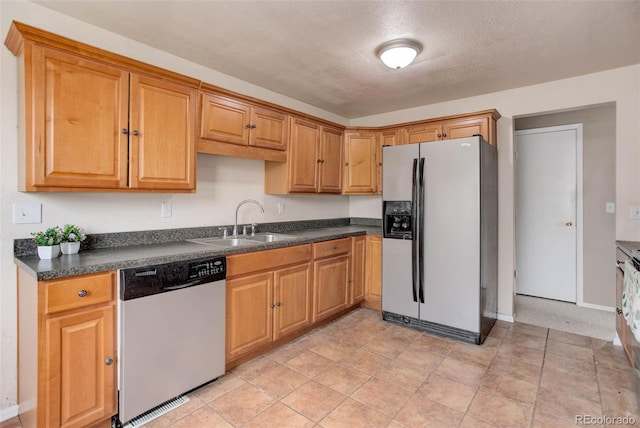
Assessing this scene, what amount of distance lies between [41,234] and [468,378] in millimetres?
2832

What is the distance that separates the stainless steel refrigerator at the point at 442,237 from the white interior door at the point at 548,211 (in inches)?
50.1

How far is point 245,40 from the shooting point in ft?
7.64

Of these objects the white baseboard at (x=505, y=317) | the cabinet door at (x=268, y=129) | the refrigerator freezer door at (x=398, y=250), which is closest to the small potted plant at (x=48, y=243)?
the cabinet door at (x=268, y=129)

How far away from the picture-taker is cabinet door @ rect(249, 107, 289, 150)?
284 cm

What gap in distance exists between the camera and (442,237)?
2.94 metres

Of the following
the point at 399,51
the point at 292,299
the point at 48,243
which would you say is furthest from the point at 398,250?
the point at 48,243

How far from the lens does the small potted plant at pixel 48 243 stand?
1.79 m

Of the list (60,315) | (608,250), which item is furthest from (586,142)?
(60,315)

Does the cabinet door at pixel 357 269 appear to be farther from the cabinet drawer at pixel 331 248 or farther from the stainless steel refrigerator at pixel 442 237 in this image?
the stainless steel refrigerator at pixel 442 237

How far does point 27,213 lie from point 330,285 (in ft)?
7.73

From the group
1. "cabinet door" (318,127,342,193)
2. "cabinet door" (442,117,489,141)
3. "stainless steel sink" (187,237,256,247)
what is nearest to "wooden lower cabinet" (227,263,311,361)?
"stainless steel sink" (187,237,256,247)

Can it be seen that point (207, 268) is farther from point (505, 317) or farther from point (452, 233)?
point (505, 317)

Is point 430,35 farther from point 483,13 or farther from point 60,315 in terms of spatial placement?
point 60,315

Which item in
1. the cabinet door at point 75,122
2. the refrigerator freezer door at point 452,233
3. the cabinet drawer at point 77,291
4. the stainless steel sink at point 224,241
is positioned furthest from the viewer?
the refrigerator freezer door at point 452,233
